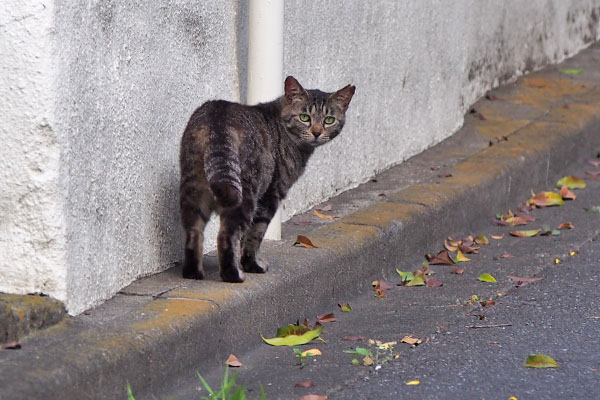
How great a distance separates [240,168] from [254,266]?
49cm

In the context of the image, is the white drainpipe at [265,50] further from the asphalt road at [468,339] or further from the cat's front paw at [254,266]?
the asphalt road at [468,339]

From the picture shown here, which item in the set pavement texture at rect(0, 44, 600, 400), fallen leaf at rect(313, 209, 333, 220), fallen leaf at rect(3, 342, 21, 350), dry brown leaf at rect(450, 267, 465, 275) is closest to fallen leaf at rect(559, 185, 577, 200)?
pavement texture at rect(0, 44, 600, 400)

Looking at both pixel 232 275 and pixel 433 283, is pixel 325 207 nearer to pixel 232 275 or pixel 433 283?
pixel 433 283

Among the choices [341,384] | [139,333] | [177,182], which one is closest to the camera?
[139,333]

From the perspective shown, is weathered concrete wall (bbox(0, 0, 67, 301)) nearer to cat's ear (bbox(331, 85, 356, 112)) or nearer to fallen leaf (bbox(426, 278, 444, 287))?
cat's ear (bbox(331, 85, 356, 112))

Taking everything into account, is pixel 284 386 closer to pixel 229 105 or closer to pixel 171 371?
pixel 171 371

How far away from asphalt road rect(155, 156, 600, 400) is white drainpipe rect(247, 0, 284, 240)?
1.06m

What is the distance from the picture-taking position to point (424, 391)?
3.64 m

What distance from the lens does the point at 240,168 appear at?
4.14 metres

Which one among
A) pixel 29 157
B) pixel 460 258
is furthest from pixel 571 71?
pixel 29 157

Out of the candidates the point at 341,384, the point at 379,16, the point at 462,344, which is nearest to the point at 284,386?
the point at 341,384

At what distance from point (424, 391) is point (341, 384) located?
30cm

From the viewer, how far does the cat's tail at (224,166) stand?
388 centimetres

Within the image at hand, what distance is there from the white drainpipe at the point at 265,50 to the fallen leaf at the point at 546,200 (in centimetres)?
263
